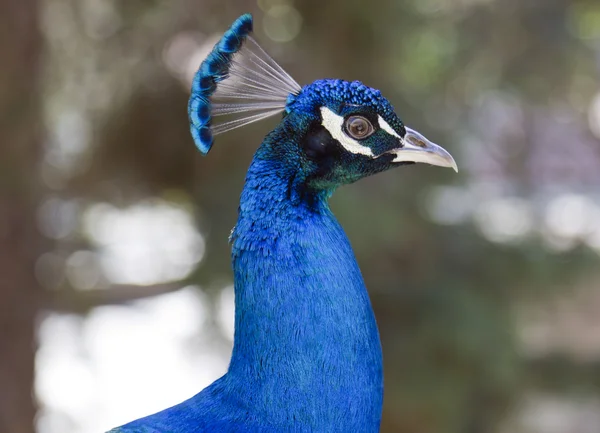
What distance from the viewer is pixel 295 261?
3.09 feet

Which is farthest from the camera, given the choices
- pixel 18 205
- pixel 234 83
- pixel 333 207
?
pixel 333 207

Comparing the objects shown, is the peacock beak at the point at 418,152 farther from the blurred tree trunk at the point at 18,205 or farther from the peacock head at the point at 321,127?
the blurred tree trunk at the point at 18,205

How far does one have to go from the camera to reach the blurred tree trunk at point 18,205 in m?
2.24

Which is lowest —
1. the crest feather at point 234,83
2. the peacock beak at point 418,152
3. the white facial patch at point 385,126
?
the peacock beak at point 418,152

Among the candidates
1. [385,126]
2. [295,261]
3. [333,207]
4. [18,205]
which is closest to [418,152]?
[385,126]

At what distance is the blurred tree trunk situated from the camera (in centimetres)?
224

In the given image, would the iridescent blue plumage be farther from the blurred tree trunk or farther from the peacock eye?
the blurred tree trunk

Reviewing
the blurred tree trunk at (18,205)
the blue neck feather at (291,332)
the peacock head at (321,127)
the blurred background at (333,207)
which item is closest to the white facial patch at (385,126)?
the peacock head at (321,127)

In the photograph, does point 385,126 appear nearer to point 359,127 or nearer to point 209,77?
point 359,127

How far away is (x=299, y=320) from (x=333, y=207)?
5.19 ft

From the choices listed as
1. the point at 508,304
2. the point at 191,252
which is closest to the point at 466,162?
the point at 508,304

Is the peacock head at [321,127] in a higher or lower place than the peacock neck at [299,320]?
higher

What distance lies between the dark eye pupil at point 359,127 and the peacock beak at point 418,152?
46 mm

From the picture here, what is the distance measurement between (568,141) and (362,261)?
18.0 feet
